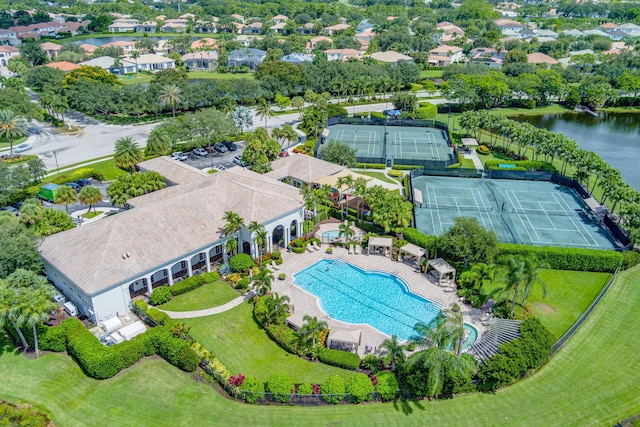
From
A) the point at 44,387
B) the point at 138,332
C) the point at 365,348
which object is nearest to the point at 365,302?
the point at 365,348

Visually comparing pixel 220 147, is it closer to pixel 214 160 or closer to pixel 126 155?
pixel 214 160

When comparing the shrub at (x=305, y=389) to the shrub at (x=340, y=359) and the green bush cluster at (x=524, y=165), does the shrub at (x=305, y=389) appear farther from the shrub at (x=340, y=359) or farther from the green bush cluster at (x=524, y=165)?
the green bush cluster at (x=524, y=165)

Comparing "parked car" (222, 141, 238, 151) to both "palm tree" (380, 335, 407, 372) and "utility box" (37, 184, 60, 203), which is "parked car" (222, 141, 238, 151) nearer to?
"utility box" (37, 184, 60, 203)

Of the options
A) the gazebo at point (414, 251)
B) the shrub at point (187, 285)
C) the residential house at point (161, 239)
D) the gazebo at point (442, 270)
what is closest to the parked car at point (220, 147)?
the residential house at point (161, 239)

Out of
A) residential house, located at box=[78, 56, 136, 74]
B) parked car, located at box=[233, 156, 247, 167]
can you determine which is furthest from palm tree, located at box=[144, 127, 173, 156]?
residential house, located at box=[78, 56, 136, 74]

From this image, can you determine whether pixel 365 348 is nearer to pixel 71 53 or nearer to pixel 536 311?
pixel 536 311

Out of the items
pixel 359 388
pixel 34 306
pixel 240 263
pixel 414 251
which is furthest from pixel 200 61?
pixel 359 388
